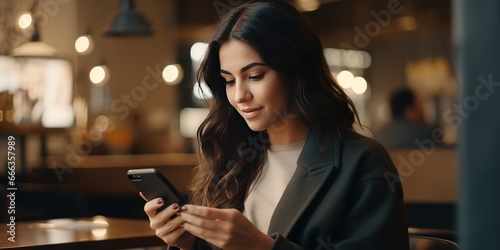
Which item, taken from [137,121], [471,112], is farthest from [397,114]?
[471,112]

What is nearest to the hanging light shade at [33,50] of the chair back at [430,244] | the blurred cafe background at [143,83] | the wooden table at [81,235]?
the blurred cafe background at [143,83]

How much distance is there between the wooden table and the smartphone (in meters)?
0.64

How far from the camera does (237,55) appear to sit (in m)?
1.90

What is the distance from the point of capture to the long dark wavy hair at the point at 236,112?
1890mm

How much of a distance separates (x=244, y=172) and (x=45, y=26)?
23.2ft

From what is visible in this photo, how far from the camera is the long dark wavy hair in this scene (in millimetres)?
1890

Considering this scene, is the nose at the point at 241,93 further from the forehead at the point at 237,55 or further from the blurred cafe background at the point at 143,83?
the blurred cafe background at the point at 143,83

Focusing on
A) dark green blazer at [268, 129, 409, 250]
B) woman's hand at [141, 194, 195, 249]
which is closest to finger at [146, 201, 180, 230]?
woman's hand at [141, 194, 195, 249]

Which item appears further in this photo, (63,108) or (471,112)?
(63,108)

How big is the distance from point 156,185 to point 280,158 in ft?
1.26

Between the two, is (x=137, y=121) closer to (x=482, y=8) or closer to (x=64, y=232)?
(x=64, y=232)

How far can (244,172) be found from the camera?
2088mm

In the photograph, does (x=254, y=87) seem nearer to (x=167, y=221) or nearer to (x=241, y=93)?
(x=241, y=93)

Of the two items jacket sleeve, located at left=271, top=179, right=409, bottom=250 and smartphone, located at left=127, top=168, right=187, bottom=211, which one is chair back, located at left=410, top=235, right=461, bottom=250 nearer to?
jacket sleeve, located at left=271, top=179, right=409, bottom=250
